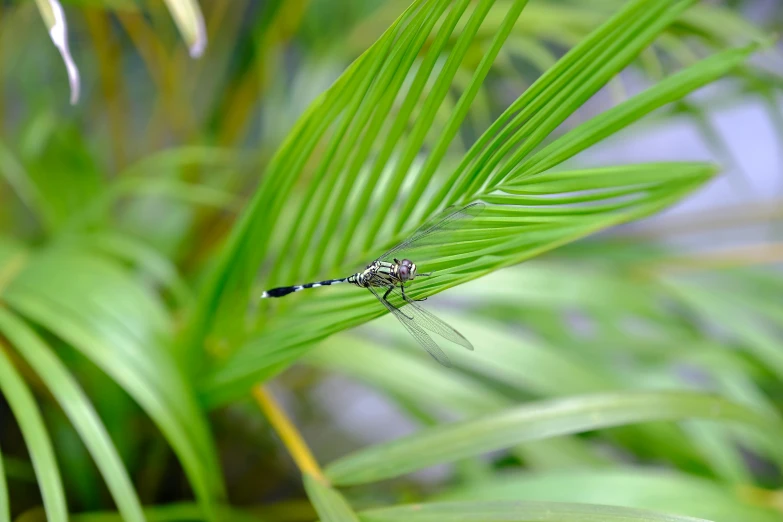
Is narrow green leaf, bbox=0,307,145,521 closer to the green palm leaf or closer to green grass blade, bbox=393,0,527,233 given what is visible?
the green palm leaf

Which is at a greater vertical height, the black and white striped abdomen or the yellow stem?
the black and white striped abdomen

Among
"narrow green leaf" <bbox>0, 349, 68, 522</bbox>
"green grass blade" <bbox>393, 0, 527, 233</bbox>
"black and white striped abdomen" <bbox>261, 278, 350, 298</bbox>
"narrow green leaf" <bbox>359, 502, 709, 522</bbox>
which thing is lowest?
"narrow green leaf" <bbox>359, 502, 709, 522</bbox>

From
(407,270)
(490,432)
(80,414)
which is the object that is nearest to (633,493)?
(490,432)

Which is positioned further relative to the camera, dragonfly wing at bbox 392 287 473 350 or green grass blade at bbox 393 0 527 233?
dragonfly wing at bbox 392 287 473 350

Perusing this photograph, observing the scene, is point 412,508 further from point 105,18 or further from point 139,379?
point 105,18

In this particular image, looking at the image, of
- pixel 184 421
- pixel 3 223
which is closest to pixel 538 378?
pixel 184 421

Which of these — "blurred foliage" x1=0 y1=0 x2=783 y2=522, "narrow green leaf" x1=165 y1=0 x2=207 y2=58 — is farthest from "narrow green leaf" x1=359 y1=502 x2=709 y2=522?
"narrow green leaf" x1=165 y1=0 x2=207 y2=58

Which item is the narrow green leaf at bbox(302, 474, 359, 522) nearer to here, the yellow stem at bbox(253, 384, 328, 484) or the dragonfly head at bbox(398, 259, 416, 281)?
the yellow stem at bbox(253, 384, 328, 484)
